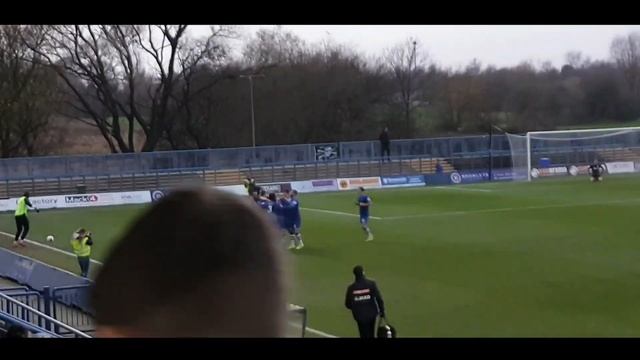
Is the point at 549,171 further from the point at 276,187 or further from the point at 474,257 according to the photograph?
the point at 474,257

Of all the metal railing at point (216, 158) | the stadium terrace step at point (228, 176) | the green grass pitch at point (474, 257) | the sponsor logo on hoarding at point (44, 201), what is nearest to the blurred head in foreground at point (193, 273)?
the green grass pitch at point (474, 257)

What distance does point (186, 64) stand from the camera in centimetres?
5584

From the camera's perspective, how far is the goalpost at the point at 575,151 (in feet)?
154

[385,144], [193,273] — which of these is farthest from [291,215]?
[385,144]

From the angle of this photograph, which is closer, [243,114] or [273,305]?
[273,305]

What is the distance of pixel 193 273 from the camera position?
4.44 feet

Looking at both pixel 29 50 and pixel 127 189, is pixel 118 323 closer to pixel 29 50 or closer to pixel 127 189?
pixel 127 189

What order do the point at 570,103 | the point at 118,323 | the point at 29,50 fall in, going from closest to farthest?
1. the point at 118,323
2. the point at 29,50
3. the point at 570,103

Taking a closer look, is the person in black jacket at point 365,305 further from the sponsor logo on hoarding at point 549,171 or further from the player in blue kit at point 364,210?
the sponsor logo on hoarding at point 549,171

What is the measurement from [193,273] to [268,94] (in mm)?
58315

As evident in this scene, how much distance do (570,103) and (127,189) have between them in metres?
29.2
